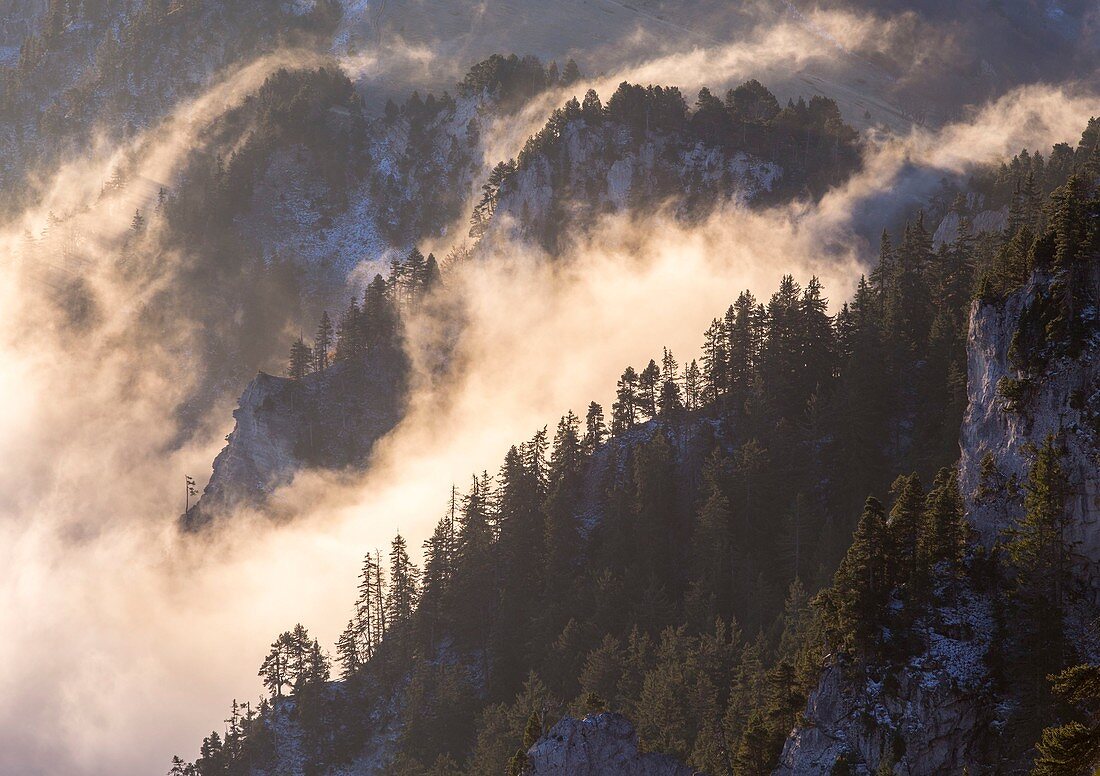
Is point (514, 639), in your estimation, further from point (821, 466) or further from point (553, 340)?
point (553, 340)

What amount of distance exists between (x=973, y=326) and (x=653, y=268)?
108155 millimetres

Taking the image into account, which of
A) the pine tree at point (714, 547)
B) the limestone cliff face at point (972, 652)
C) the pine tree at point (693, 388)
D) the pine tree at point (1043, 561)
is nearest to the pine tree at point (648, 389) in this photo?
the pine tree at point (693, 388)

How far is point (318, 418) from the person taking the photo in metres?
178

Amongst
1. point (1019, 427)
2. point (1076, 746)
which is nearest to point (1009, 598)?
point (1019, 427)

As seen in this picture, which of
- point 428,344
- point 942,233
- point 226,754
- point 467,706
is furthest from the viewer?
point 428,344

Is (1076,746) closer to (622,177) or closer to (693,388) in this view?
(693,388)

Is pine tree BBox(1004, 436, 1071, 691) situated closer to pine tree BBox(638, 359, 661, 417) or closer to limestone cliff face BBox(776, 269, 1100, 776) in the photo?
limestone cliff face BBox(776, 269, 1100, 776)

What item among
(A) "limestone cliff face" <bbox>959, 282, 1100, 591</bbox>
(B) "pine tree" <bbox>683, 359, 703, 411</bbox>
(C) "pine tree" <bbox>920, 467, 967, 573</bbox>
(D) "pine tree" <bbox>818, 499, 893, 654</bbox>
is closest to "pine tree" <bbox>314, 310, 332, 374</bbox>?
(B) "pine tree" <bbox>683, 359, 703, 411</bbox>

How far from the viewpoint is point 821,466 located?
11312 cm

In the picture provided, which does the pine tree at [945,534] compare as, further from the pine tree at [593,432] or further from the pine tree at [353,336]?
the pine tree at [353,336]

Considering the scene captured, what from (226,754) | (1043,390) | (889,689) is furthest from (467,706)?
(1043,390)

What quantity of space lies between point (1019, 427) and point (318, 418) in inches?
4653

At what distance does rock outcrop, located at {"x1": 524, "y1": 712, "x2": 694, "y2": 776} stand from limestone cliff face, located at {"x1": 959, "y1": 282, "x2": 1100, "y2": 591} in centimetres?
2278

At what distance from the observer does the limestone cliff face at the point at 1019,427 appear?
68188 mm
